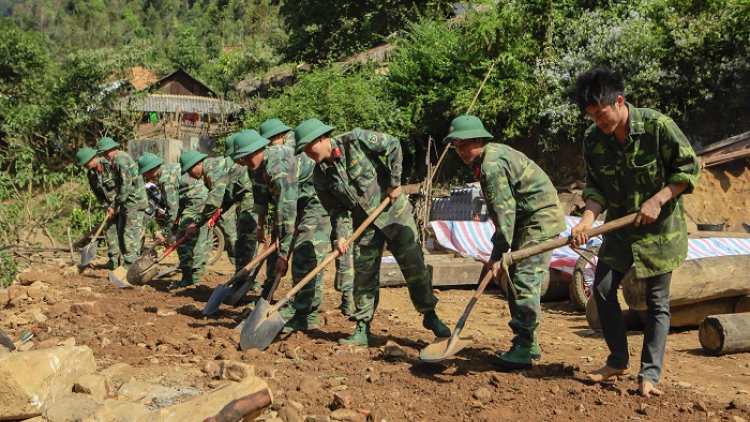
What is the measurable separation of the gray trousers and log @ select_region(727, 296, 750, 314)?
2394mm

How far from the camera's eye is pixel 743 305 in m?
6.38

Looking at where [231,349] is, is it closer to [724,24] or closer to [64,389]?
[64,389]

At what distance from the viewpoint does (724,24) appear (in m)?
12.5

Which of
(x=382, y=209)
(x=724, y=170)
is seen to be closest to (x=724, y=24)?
(x=724, y=170)

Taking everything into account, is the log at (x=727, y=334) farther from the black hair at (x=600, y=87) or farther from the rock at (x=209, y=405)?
the rock at (x=209, y=405)

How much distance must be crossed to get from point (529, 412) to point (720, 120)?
34.6ft

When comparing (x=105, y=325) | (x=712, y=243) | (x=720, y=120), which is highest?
(x=720, y=120)

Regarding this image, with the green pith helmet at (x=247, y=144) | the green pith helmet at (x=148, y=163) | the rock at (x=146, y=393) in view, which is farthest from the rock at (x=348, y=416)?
the green pith helmet at (x=148, y=163)

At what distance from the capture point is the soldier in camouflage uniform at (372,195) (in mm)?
5586

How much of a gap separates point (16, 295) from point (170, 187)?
230 centimetres

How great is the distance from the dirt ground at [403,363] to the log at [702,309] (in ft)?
0.50

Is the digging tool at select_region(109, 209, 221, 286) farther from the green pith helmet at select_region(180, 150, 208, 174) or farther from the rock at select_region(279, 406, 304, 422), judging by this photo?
the rock at select_region(279, 406, 304, 422)

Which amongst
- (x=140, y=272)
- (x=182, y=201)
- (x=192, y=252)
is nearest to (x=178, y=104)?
(x=182, y=201)

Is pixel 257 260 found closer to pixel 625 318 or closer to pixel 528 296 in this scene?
pixel 528 296
